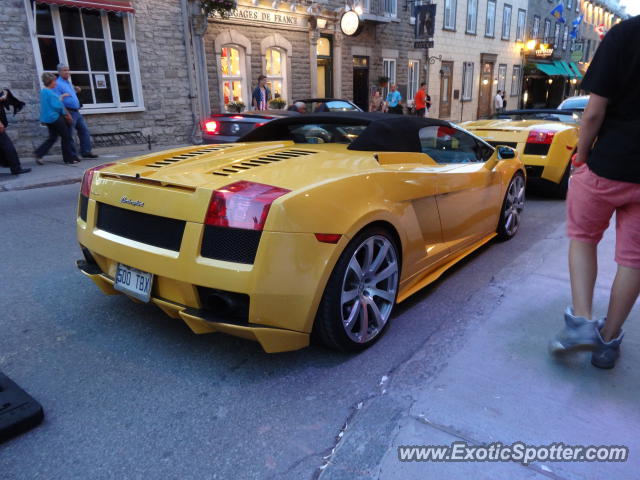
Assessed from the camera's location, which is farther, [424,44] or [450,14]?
[450,14]

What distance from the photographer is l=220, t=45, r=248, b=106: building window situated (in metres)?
14.2

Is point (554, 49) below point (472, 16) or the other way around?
below

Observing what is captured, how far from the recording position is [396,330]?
3.11 metres

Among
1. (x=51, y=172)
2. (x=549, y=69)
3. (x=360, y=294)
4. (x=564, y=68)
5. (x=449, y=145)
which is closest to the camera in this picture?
(x=360, y=294)

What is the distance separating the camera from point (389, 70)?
21.0 metres

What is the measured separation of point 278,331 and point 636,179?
1.86 metres

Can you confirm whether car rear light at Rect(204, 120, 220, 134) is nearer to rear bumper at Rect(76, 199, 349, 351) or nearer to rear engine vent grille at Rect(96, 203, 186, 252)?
rear engine vent grille at Rect(96, 203, 186, 252)

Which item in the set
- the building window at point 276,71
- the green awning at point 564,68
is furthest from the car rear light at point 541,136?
the green awning at point 564,68

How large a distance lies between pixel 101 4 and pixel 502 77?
2583 centimetres

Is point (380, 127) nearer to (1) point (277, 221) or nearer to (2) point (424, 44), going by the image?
(1) point (277, 221)

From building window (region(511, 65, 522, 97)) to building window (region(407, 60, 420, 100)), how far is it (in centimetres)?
1218

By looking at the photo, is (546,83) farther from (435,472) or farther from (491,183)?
(435,472)

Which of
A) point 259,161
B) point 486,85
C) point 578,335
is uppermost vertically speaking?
point 486,85

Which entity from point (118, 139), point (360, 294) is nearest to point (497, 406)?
point (360, 294)
